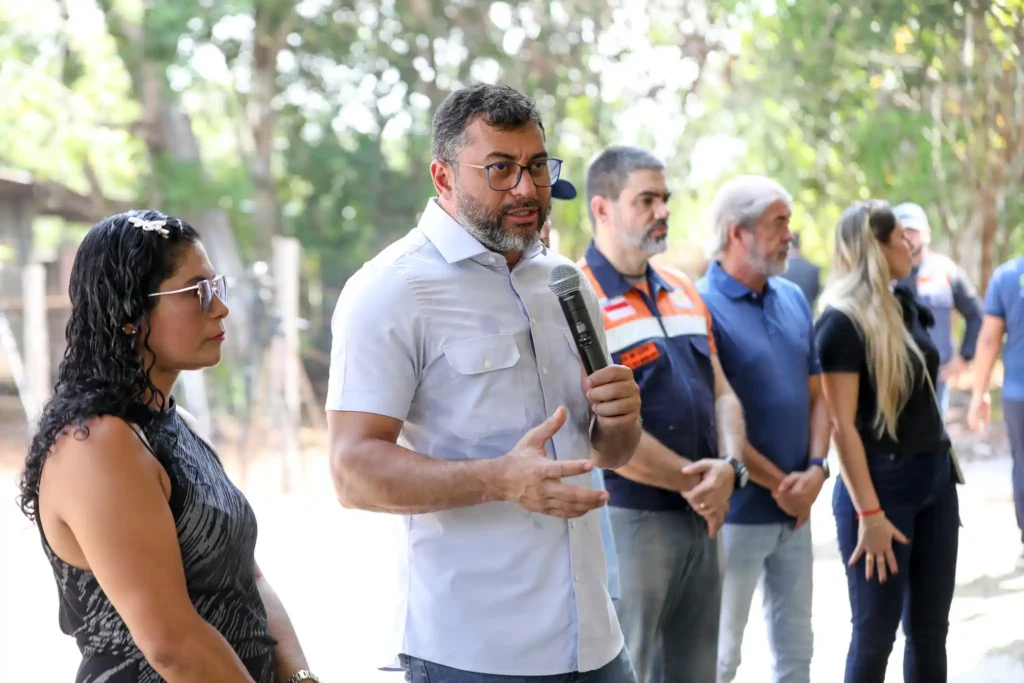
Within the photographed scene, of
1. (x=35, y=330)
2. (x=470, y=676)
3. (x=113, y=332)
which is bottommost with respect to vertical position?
(x=470, y=676)

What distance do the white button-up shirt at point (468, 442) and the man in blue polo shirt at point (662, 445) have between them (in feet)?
2.50

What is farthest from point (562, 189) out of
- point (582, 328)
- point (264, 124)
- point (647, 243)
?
point (264, 124)

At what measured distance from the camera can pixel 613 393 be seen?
1433mm

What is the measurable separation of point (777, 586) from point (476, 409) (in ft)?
4.89

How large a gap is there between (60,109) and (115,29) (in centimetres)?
88

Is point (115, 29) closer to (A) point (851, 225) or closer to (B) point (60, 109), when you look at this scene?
(B) point (60, 109)

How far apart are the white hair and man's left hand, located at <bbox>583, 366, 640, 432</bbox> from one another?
1352 mm

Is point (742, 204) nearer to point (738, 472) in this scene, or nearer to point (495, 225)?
point (738, 472)

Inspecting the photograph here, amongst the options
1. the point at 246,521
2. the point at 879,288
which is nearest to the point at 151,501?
the point at 246,521

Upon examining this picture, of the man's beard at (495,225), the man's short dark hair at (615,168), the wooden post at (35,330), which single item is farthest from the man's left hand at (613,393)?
the wooden post at (35,330)

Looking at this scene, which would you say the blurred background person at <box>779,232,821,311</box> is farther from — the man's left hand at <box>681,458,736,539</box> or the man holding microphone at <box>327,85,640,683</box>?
the man holding microphone at <box>327,85,640,683</box>

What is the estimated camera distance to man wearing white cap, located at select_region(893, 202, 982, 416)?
4336 millimetres

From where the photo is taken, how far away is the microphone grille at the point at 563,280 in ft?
4.97

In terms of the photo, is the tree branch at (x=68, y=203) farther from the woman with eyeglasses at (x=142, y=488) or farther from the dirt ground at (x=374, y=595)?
the woman with eyeglasses at (x=142, y=488)
